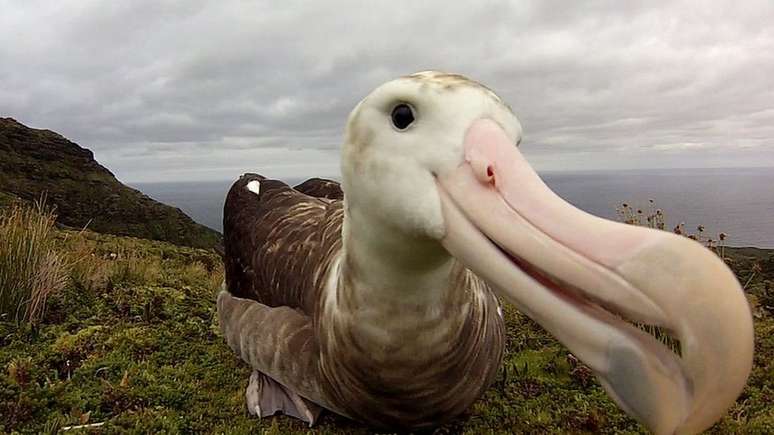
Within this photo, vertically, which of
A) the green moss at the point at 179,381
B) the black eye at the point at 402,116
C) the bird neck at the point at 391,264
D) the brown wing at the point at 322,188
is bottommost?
the green moss at the point at 179,381

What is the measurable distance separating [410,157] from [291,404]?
2.17 meters

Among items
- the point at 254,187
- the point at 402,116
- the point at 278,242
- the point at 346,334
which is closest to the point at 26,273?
the point at 254,187

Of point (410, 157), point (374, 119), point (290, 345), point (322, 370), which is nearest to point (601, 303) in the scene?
point (410, 157)

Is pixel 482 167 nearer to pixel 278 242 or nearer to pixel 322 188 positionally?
pixel 278 242

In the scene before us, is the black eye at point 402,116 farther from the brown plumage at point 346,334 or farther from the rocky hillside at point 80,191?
the rocky hillside at point 80,191

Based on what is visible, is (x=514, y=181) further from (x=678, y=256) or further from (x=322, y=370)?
(x=322, y=370)

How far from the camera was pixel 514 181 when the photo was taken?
77.0 inches

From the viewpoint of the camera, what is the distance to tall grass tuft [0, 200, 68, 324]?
208 inches

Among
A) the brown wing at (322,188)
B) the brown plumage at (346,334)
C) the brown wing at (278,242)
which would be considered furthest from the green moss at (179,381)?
the brown wing at (322,188)

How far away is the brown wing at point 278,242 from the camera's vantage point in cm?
356

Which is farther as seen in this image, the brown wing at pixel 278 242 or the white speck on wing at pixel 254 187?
the white speck on wing at pixel 254 187

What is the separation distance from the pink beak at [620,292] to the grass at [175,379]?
1.94m

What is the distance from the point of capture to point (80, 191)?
95.0 ft

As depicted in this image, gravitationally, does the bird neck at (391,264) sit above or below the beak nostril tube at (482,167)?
below
